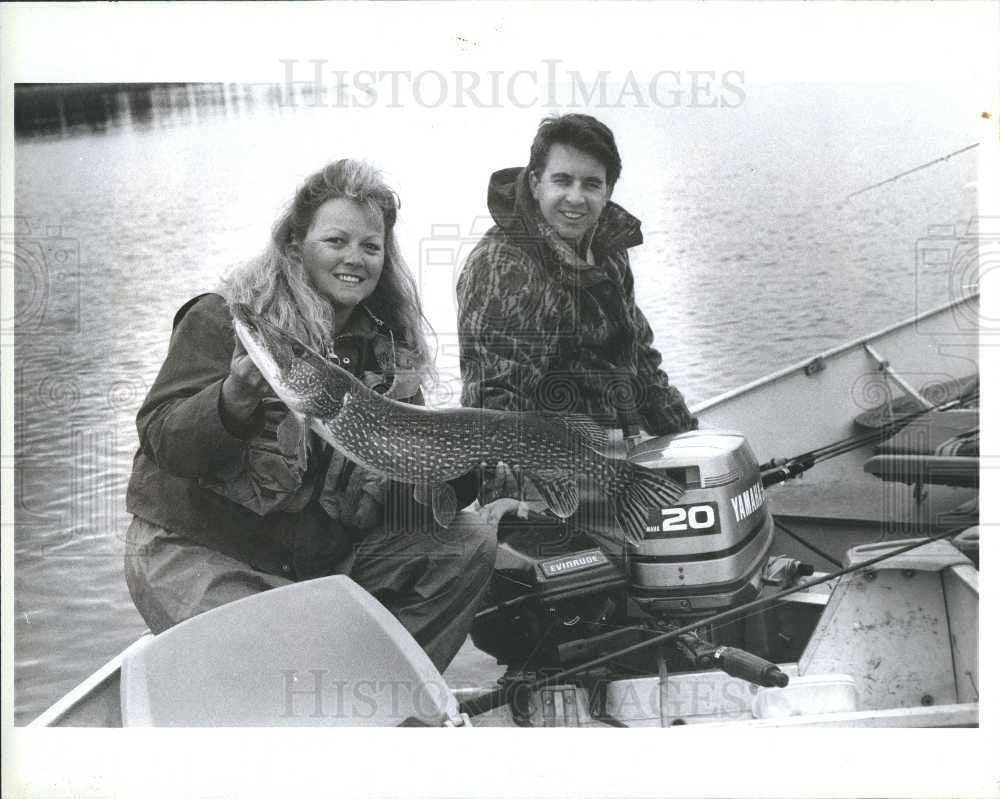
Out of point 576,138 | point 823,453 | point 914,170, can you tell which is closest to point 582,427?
point 823,453

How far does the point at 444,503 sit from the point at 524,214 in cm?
101

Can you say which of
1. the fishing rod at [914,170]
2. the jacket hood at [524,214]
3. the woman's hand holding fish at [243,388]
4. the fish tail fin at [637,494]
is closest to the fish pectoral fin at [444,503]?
the fish tail fin at [637,494]

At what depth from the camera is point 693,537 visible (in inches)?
135

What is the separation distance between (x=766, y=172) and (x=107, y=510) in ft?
8.28

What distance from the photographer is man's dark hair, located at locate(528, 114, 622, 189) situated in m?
3.35

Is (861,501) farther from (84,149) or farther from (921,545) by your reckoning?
(84,149)

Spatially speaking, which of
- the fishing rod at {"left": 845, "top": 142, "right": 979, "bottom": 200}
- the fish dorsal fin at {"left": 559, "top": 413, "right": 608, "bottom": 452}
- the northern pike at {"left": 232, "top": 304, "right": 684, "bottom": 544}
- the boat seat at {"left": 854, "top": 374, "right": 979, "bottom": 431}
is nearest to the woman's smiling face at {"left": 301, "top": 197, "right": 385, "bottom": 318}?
the northern pike at {"left": 232, "top": 304, "right": 684, "bottom": 544}

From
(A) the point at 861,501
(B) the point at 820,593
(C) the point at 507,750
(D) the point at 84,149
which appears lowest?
(C) the point at 507,750

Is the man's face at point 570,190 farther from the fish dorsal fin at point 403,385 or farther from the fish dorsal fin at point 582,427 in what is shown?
the fish dorsal fin at point 403,385

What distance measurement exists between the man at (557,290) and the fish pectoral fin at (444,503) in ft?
0.97

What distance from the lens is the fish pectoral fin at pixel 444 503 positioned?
132 inches

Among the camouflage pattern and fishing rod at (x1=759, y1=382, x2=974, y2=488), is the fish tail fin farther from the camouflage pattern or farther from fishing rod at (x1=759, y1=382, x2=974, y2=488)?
fishing rod at (x1=759, y1=382, x2=974, y2=488)
